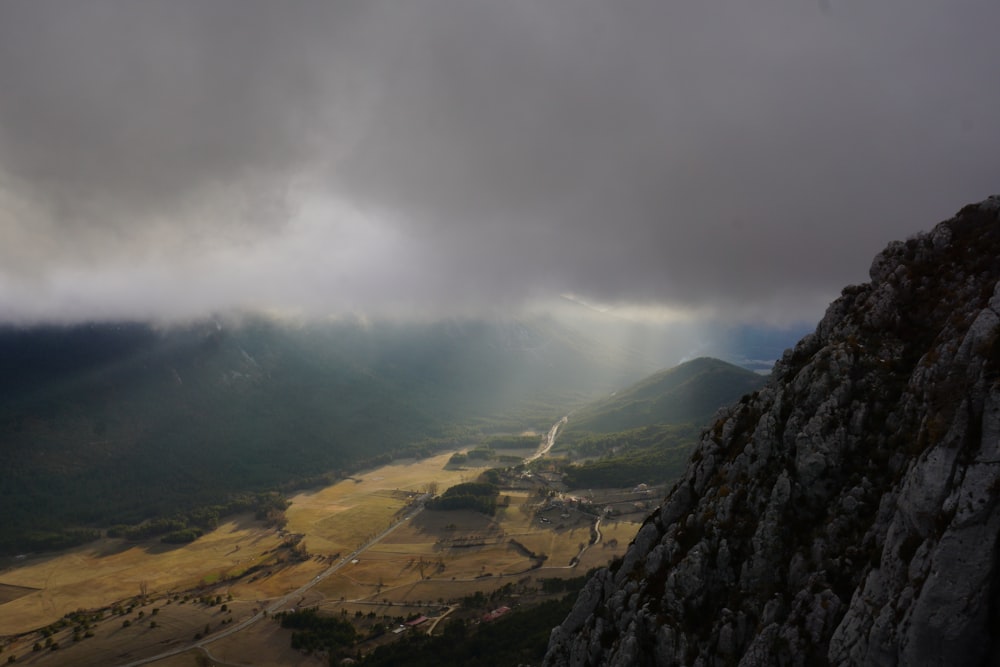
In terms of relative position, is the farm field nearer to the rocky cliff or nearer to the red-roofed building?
the red-roofed building

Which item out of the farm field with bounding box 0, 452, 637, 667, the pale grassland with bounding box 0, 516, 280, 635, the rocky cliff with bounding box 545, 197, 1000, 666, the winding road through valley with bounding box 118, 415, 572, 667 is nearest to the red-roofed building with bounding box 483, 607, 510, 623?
the farm field with bounding box 0, 452, 637, 667

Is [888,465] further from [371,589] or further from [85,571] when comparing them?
[85,571]

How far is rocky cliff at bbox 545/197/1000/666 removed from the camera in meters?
21.8

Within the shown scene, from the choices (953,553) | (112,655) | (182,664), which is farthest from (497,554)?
(953,553)

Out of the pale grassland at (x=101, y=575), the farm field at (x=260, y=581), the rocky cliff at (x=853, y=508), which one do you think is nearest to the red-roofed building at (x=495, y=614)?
the farm field at (x=260, y=581)

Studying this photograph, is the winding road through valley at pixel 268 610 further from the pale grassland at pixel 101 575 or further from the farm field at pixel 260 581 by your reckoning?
the pale grassland at pixel 101 575

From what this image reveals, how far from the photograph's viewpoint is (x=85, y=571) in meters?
181

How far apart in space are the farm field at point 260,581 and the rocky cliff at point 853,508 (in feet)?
317

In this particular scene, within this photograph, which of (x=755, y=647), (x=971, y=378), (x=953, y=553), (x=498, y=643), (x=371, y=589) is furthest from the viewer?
(x=371, y=589)

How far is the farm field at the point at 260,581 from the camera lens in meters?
120

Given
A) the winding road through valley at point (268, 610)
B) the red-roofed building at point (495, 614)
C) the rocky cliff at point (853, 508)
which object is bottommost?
the winding road through valley at point (268, 610)

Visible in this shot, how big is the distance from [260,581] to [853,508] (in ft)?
577

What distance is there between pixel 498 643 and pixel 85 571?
173 meters

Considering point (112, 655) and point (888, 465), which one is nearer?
point (888, 465)
